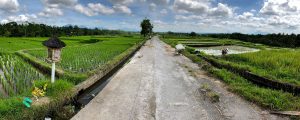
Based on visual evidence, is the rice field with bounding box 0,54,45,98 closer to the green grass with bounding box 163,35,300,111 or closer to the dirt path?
the dirt path

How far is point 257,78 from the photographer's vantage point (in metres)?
9.85

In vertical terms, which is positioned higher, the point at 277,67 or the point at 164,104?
the point at 277,67

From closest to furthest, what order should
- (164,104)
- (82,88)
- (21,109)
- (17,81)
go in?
1. (21,109)
2. (164,104)
3. (82,88)
4. (17,81)

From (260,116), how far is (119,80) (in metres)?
5.43

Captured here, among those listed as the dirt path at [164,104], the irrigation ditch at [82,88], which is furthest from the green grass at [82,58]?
the dirt path at [164,104]

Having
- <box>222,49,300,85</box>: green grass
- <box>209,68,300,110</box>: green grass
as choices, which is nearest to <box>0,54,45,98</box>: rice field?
<box>209,68,300,110</box>: green grass

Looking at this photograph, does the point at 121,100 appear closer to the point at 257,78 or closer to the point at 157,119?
the point at 157,119

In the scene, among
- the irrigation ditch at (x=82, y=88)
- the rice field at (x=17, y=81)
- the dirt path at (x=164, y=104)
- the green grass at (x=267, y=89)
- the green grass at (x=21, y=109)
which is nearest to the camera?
the green grass at (x=21, y=109)

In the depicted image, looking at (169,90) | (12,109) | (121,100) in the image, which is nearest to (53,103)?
(12,109)

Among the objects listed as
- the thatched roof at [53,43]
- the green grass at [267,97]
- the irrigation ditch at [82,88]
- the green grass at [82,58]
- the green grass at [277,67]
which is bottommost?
the irrigation ditch at [82,88]

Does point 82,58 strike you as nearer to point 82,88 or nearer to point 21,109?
point 82,88

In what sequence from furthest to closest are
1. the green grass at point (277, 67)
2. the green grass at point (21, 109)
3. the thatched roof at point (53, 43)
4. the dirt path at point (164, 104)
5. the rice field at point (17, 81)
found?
the green grass at point (277, 67)
the rice field at point (17, 81)
the thatched roof at point (53, 43)
the dirt path at point (164, 104)
the green grass at point (21, 109)

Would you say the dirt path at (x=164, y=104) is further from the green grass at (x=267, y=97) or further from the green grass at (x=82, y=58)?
the green grass at (x=82, y=58)

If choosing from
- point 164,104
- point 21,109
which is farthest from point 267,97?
point 21,109
